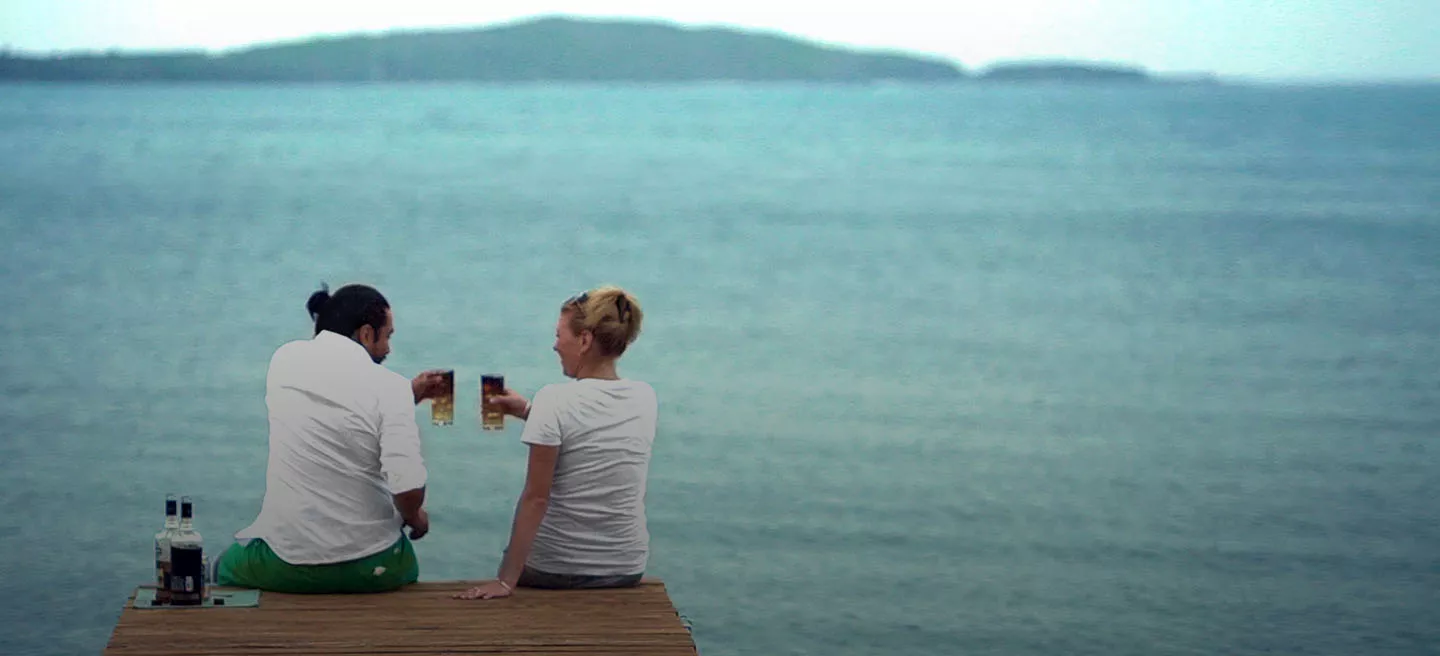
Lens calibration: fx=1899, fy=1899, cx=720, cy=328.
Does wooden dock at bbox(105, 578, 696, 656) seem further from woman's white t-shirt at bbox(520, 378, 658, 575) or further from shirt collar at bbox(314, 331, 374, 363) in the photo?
shirt collar at bbox(314, 331, 374, 363)

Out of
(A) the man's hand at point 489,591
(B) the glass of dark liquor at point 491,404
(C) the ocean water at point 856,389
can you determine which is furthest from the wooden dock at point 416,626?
(C) the ocean water at point 856,389

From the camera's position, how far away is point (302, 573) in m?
4.21

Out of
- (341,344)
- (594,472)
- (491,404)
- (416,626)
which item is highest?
(341,344)

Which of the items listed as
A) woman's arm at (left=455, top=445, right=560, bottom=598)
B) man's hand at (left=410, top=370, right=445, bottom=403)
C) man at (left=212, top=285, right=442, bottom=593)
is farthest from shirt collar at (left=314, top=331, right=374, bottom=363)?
woman's arm at (left=455, top=445, right=560, bottom=598)

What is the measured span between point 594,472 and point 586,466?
0.02m

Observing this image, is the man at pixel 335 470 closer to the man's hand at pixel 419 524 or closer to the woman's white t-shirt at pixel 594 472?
the man's hand at pixel 419 524

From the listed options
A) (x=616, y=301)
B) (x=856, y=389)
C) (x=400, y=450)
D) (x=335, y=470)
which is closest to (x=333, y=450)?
(x=335, y=470)

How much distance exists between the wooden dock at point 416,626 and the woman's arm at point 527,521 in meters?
0.03

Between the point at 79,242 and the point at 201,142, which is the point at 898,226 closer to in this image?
the point at 79,242

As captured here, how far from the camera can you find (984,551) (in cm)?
830

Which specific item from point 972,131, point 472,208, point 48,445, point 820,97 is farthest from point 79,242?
point 820,97

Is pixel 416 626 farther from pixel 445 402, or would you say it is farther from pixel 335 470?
pixel 445 402

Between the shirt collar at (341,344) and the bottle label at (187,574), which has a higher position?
the shirt collar at (341,344)

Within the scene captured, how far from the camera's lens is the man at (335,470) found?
4164 millimetres
